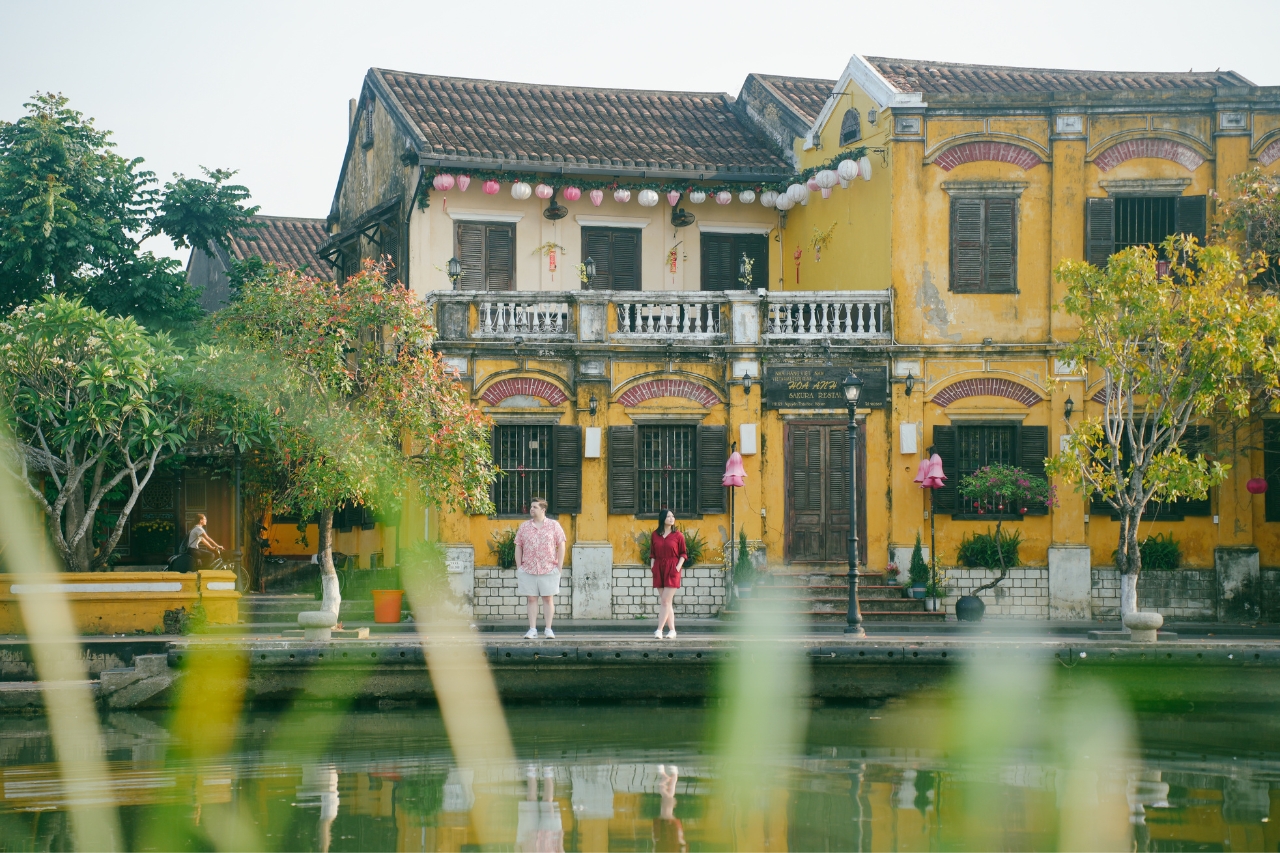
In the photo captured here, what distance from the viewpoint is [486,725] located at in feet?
50.3

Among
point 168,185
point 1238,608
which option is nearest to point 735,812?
point 1238,608

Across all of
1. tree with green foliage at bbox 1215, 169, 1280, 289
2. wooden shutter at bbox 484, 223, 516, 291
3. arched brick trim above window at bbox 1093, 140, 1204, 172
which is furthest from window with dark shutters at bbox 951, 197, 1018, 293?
wooden shutter at bbox 484, 223, 516, 291

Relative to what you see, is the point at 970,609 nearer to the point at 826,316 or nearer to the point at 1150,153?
the point at 826,316

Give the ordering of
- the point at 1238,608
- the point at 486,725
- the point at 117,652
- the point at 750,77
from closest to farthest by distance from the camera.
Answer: the point at 486,725
the point at 117,652
the point at 1238,608
the point at 750,77

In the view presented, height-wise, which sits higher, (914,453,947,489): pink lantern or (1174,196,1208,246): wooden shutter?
(1174,196,1208,246): wooden shutter

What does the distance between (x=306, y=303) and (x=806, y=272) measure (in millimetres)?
9995

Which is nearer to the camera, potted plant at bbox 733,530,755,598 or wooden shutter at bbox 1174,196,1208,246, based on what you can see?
potted plant at bbox 733,530,755,598

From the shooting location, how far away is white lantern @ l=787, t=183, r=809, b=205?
2458 cm

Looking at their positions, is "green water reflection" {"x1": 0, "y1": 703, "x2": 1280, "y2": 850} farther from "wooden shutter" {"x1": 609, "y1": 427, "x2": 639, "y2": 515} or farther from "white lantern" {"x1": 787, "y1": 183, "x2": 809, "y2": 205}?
"white lantern" {"x1": 787, "y1": 183, "x2": 809, "y2": 205}

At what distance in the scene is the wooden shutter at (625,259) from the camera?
25125 millimetres

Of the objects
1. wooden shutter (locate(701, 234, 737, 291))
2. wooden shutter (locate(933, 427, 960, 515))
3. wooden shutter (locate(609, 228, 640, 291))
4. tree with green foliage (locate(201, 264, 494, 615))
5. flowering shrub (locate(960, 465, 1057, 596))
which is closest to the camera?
tree with green foliage (locate(201, 264, 494, 615))

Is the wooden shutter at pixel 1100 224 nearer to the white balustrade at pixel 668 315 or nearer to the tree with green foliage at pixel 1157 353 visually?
the tree with green foliage at pixel 1157 353

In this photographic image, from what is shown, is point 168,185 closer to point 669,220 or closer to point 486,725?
point 669,220

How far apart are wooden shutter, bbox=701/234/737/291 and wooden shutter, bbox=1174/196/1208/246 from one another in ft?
24.1
